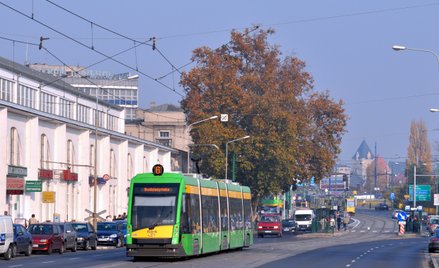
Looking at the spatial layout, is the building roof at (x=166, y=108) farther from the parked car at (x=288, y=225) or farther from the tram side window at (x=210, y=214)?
the tram side window at (x=210, y=214)

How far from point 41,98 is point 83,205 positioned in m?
10.9

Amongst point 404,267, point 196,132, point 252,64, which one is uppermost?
point 252,64

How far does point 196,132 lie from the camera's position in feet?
261

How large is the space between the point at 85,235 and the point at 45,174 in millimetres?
15847

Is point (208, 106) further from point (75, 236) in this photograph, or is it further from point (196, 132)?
point (75, 236)

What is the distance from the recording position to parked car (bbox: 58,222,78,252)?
4598cm

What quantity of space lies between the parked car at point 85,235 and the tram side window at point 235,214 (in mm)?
8750

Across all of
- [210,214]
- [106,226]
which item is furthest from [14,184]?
[210,214]

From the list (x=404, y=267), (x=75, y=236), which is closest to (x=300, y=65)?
(x=75, y=236)

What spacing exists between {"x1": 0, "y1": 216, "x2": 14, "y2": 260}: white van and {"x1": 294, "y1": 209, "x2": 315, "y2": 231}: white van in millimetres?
68801

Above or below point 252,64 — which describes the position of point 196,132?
below

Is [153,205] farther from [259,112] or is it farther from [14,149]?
[259,112]

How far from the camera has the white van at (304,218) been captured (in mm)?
105375

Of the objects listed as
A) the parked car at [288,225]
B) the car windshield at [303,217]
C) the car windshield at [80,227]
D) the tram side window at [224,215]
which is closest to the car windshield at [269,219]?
the parked car at [288,225]
